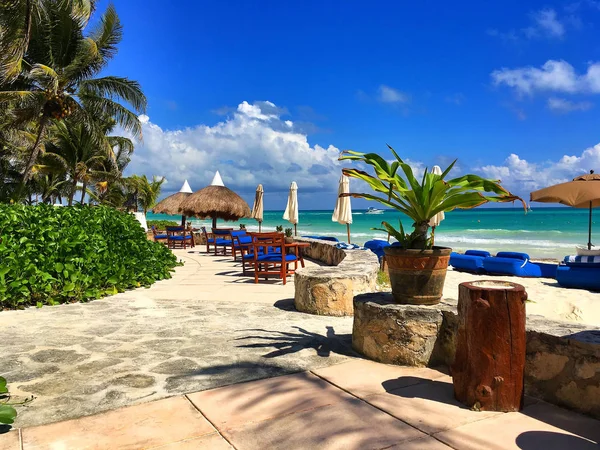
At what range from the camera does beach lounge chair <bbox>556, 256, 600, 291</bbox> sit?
28.7 ft

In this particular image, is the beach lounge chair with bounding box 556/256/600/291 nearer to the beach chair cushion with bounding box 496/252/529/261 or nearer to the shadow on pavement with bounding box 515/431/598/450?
the beach chair cushion with bounding box 496/252/529/261

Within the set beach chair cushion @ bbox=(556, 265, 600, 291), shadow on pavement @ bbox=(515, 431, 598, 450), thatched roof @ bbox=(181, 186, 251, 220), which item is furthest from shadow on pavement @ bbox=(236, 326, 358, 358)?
thatched roof @ bbox=(181, 186, 251, 220)

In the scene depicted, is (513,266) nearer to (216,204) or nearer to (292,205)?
(292,205)

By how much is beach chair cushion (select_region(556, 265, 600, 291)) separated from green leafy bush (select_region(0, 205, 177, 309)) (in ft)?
27.2

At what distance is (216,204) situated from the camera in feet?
51.2

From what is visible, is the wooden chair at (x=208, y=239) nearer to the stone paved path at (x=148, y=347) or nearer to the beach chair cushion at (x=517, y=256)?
the stone paved path at (x=148, y=347)

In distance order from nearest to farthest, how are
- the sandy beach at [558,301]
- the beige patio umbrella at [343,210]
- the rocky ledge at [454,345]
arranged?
1. the rocky ledge at [454,345]
2. the sandy beach at [558,301]
3. the beige patio umbrella at [343,210]

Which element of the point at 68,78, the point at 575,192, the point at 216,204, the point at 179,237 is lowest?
the point at 179,237

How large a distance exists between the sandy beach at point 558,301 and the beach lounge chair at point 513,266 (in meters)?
0.38

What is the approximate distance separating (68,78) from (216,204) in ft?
19.9

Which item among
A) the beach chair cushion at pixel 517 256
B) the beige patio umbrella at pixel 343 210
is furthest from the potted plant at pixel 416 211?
the beach chair cushion at pixel 517 256

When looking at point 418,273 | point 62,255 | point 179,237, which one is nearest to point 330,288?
point 418,273

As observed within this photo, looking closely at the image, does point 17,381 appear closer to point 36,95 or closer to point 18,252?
point 18,252

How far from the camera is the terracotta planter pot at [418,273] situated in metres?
3.38
